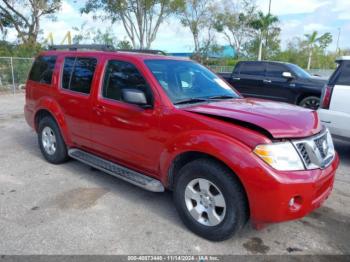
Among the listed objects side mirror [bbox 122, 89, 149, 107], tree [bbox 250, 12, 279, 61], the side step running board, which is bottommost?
the side step running board

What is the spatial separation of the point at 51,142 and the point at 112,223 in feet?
7.84

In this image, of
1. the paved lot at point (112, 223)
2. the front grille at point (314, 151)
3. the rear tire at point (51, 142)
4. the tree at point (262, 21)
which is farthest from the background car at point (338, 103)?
the tree at point (262, 21)

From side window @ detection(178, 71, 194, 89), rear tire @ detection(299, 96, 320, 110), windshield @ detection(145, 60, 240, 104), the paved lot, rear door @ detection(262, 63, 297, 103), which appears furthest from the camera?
rear door @ detection(262, 63, 297, 103)

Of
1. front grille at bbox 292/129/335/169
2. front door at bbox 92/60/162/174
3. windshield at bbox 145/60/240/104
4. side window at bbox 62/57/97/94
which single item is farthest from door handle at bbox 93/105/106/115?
front grille at bbox 292/129/335/169

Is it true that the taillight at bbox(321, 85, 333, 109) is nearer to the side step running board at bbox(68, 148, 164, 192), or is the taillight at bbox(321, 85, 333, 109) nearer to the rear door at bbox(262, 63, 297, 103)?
the side step running board at bbox(68, 148, 164, 192)

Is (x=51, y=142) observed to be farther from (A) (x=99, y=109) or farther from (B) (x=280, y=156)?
(B) (x=280, y=156)

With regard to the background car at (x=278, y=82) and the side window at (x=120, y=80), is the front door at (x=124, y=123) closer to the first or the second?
the side window at (x=120, y=80)

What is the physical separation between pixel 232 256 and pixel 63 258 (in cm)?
152

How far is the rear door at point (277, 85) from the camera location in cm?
963

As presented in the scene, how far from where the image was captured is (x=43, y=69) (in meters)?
5.50

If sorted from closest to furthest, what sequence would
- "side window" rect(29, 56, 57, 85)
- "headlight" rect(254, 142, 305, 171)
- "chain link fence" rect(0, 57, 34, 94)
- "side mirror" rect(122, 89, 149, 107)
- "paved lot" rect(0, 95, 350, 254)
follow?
1. "headlight" rect(254, 142, 305, 171)
2. "paved lot" rect(0, 95, 350, 254)
3. "side mirror" rect(122, 89, 149, 107)
4. "side window" rect(29, 56, 57, 85)
5. "chain link fence" rect(0, 57, 34, 94)

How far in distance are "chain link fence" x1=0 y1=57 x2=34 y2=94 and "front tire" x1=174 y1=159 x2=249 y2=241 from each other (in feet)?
47.1

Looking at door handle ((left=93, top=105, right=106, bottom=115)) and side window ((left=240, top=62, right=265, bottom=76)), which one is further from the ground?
side window ((left=240, top=62, right=265, bottom=76))

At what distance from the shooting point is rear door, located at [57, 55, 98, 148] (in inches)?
178
